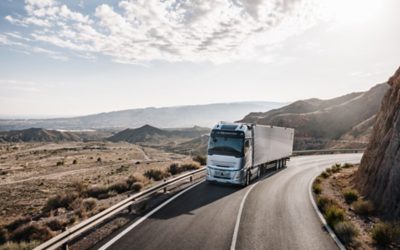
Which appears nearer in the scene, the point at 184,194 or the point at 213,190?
the point at 184,194

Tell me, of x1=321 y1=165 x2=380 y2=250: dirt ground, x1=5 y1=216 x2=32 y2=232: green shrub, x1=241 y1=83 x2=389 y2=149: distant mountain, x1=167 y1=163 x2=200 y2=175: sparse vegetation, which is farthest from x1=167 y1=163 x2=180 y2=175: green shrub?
x1=241 y1=83 x2=389 y2=149: distant mountain

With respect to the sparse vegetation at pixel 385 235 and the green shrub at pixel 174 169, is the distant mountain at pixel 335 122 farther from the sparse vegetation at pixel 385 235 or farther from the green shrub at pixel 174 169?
the sparse vegetation at pixel 385 235

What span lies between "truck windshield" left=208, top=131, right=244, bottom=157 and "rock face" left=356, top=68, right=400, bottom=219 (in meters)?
7.13

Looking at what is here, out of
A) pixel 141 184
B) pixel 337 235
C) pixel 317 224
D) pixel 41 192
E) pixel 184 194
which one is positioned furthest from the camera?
pixel 41 192

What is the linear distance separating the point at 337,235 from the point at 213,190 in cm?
822

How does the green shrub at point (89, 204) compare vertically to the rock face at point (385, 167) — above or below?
below

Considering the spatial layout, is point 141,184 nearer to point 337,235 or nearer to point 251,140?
point 251,140

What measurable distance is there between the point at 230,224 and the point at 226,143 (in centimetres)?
835

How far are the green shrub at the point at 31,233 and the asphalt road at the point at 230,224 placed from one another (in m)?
2.53

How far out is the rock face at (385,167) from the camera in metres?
13.4

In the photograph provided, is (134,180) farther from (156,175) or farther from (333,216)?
(333,216)

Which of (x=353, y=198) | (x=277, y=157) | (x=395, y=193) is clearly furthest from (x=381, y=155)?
(x=277, y=157)

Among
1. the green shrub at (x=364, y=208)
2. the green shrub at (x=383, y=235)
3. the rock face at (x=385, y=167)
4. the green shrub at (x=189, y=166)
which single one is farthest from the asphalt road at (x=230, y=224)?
the green shrub at (x=189, y=166)

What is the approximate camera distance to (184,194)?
16812 millimetres
